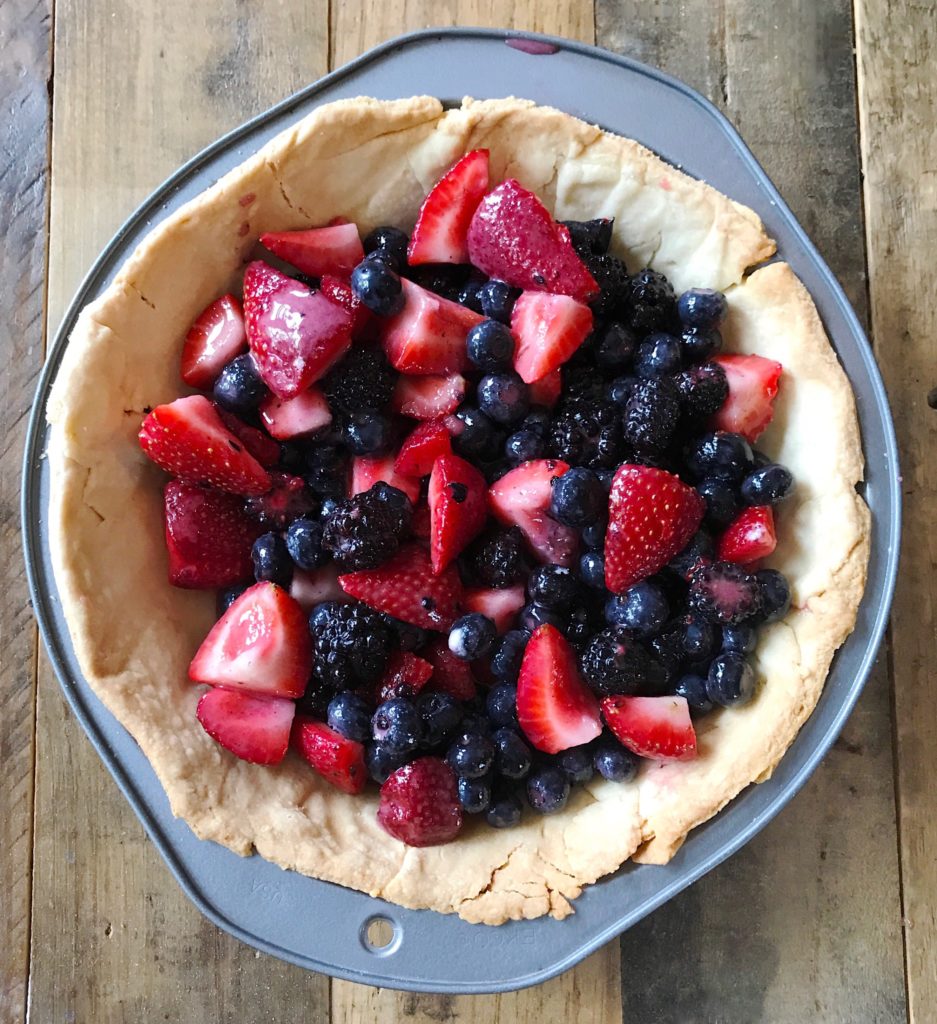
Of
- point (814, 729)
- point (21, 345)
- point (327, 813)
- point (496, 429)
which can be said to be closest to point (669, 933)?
point (814, 729)

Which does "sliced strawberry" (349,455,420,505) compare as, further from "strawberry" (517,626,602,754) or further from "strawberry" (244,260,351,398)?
"strawberry" (517,626,602,754)

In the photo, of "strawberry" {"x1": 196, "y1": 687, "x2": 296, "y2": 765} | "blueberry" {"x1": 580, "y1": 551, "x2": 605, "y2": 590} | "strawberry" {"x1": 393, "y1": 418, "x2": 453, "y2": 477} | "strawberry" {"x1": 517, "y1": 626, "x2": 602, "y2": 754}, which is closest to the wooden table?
Answer: "strawberry" {"x1": 196, "y1": 687, "x2": 296, "y2": 765}

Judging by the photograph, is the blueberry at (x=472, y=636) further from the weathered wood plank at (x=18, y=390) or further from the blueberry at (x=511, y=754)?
the weathered wood plank at (x=18, y=390)

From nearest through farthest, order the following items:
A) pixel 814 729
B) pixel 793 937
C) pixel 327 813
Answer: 1. pixel 814 729
2. pixel 327 813
3. pixel 793 937

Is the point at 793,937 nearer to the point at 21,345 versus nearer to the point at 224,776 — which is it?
the point at 224,776

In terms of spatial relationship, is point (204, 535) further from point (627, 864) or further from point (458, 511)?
point (627, 864)

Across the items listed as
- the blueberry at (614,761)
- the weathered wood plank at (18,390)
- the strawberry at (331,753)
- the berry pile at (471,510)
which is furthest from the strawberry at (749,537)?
the weathered wood plank at (18,390)

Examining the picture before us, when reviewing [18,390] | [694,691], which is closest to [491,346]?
[694,691]

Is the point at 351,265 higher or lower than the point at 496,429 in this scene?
higher
